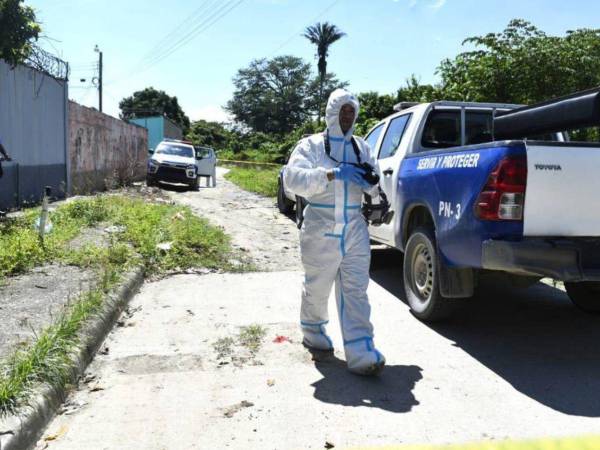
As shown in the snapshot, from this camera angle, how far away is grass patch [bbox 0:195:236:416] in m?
3.60

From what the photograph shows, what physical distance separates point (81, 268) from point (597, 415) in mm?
5253

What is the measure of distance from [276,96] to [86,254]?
71502 mm

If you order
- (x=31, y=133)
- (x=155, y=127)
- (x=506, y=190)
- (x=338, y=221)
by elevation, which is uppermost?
(x=155, y=127)

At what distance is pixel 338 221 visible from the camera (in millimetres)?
4215

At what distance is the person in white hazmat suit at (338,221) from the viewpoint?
4.13m

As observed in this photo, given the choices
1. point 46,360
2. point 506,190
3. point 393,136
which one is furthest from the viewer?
point 393,136

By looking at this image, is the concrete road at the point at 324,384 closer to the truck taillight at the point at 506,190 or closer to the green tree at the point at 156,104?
the truck taillight at the point at 506,190

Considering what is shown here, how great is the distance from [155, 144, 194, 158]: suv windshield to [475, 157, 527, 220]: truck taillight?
17.4 m

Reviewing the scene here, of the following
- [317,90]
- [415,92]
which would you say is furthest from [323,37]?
[415,92]

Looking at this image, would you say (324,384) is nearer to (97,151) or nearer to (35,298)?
(35,298)

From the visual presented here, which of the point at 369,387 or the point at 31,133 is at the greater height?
the point at 31,133

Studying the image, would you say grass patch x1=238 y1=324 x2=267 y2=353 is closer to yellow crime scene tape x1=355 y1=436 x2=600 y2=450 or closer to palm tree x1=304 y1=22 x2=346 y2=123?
yellow crime scene tape x1=355 y1=436 x2=600 y2=450

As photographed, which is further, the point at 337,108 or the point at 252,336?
the point at 252,336

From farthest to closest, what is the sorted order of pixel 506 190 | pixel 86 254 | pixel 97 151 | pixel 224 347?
pixel 97 151
pixel 86 254
pixel 224 347
pixel 506 190
